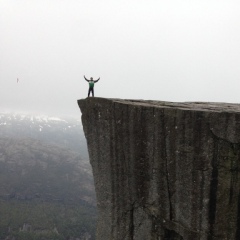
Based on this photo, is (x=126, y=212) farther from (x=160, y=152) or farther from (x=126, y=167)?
(x=160, y=152)

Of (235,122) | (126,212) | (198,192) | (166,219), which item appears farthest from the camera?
(126,212)

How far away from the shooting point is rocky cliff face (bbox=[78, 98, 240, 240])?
13.2m

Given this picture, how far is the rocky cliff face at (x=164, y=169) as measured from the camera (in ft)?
43.4

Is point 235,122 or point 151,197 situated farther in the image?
point 151,197

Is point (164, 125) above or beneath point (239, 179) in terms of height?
above

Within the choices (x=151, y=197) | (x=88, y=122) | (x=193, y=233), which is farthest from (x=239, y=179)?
(x=88, y=122)

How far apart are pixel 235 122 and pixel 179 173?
3.36 meters

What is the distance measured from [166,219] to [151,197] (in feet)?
4.06

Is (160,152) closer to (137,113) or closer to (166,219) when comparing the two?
(137,113)

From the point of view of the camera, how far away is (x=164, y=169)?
14.4 m

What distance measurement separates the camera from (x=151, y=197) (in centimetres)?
1506

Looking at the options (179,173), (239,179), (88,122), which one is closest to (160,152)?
(179,173)

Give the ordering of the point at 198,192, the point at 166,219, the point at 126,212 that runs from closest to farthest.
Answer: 1. the point at 198,192
2. the point at 166,219
3. the point at 126,212

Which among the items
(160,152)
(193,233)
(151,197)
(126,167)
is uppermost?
(160,152)
